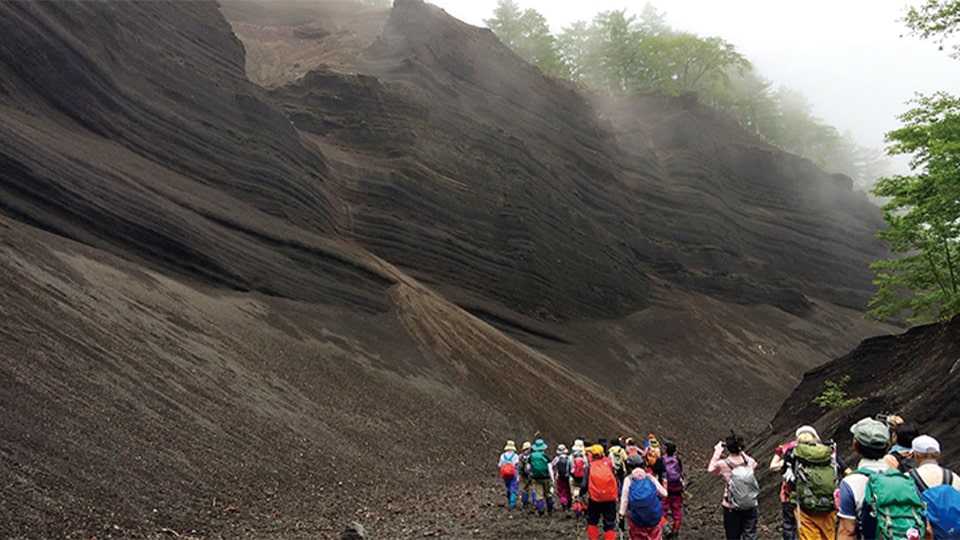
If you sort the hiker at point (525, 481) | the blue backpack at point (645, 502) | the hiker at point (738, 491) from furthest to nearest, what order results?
the hiker at point (525, 481)
the hiker at point (738, 491)
the blue backpack at point (645, 502)

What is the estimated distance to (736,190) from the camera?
71.8 metres

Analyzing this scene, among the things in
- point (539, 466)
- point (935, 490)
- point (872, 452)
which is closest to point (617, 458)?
point (539, 466)

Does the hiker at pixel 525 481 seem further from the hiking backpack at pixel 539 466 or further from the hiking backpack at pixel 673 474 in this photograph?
A: the hiking backpack at pixel 673 474

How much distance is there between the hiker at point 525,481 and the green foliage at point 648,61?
219 ft

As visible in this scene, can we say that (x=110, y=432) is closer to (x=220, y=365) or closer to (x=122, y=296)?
(x=220, y=365)

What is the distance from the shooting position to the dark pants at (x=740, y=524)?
30.9 feet

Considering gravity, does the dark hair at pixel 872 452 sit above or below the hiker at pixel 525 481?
above

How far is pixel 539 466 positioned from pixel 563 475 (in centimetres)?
91

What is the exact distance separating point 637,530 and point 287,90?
50113 millimetres

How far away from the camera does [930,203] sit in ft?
56.0

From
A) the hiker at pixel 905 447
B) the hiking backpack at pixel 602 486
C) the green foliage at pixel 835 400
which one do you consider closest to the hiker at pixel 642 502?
the hiking backpack at pixel 602 486

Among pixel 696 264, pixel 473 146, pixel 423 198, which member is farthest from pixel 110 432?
pixel 696 264

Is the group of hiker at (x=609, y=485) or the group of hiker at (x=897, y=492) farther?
the group of hiker at (x=609, y=485)

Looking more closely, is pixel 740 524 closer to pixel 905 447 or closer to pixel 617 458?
pixel 905 447
